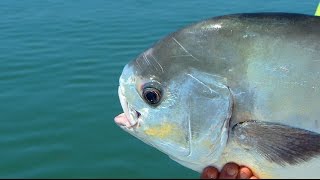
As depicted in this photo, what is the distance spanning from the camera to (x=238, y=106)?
276cm

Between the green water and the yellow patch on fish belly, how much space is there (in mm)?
2580

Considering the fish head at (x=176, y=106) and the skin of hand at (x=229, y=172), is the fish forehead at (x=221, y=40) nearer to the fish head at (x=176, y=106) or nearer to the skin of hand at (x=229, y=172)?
the fish head at (x=176, y=106)

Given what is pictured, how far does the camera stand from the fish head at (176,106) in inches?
110

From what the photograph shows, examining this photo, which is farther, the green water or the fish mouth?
the green water

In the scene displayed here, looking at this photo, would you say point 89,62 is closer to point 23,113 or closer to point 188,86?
point 23,113

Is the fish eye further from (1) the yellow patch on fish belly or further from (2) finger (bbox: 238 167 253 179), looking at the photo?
(2) finger (bbox: 238 167 253 179)

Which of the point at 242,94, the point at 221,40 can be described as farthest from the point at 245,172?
the point at 221,40

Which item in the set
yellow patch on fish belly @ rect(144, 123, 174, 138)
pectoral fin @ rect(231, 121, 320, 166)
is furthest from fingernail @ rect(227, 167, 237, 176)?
yellow patch on fish belly @ rect(144, 123, 174, 138)

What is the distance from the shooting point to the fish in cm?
270

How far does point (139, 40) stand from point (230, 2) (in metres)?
4.38

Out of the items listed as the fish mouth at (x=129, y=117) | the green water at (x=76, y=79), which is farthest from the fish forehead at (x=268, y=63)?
the green water at (x=76, y=79)

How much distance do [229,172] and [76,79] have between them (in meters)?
5.74

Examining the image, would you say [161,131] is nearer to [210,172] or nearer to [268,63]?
[210,172]

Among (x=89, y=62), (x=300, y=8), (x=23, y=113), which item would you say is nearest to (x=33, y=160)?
(x=23, y=113)
